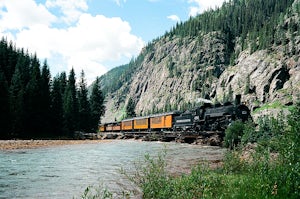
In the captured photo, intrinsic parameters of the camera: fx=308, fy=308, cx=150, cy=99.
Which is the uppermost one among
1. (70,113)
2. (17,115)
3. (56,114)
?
(70,113)

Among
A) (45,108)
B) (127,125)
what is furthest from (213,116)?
(127,125)

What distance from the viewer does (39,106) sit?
208 feet

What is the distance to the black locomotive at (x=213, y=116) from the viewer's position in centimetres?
3938

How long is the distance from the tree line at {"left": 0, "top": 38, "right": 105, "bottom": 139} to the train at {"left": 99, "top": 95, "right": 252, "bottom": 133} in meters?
17.9

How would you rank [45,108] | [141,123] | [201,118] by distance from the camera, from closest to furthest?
1. [201,118]
2. [45,108]
3. [141,123]

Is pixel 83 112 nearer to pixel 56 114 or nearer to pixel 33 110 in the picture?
pixel 56 114

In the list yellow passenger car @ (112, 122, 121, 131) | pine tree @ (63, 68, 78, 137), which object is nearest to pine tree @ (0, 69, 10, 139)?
pine tree @ (63, 68, 78, 137)

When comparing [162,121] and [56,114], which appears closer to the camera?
[162,121]

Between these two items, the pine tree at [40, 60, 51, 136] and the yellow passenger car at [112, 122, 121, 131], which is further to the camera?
the yellow passenger car at [112, 122, 121, 131]

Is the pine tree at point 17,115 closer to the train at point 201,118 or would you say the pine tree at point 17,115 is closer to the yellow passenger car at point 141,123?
the yellow passenger car at point 141,123

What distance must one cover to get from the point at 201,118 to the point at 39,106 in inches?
1367

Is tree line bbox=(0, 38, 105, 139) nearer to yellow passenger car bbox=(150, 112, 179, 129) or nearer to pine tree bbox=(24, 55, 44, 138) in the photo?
pine tree bbox=(24, 55, 44, 138)

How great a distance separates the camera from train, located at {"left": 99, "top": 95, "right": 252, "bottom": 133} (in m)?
39.6

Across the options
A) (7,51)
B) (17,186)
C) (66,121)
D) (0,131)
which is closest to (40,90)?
(66,121)
